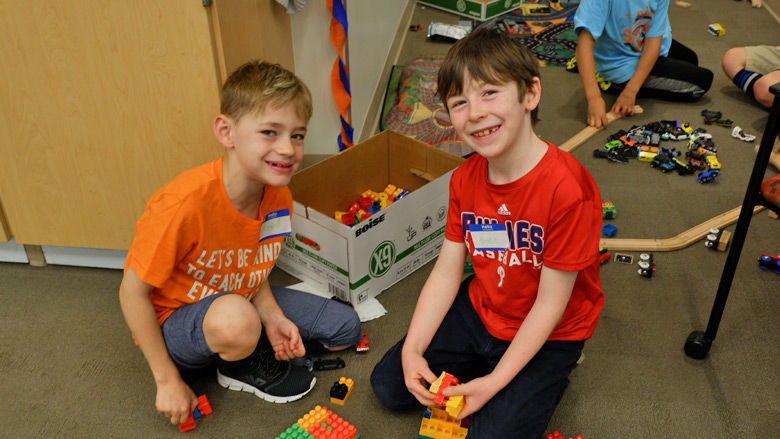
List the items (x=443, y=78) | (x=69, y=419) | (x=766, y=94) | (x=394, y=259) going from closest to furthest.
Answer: (x=443, y=78) < (x=69, y=419) < (x=394, y=259) < (x=766, y=94)

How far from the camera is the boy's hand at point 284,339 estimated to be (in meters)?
1.57

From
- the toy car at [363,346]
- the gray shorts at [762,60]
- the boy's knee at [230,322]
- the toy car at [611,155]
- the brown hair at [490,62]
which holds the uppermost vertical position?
the brown hair at [490,62]

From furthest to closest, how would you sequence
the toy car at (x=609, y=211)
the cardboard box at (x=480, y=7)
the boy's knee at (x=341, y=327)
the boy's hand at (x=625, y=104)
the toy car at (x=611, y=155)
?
the cardboard box at (x=480, y=7) < the boy's hand at (x=625, y=104) < the toy car at (x=611, y=155) < the toy car at (x=609, y=211) < the boy's knee at (x=341, y=327)

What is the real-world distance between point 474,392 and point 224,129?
0.78 m

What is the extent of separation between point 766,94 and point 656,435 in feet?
6.77

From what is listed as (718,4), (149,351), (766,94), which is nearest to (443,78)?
(149,351)

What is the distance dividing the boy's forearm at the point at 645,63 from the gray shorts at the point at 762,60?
0.49m

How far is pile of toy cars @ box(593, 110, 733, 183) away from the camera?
8.04 feet

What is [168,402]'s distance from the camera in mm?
1404

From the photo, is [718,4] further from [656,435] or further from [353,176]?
[656,435]

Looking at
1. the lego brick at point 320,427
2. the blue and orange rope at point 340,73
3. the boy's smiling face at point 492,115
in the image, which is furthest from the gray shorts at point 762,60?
the lego brick at point 320,427

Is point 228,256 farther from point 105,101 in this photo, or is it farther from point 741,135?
point 741,135

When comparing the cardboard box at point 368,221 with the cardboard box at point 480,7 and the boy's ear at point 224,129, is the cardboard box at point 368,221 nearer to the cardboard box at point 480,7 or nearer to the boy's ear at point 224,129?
the boy's ear at point 224,129

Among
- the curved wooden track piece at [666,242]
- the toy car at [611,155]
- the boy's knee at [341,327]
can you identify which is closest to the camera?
the boy's knee at [341,327]
